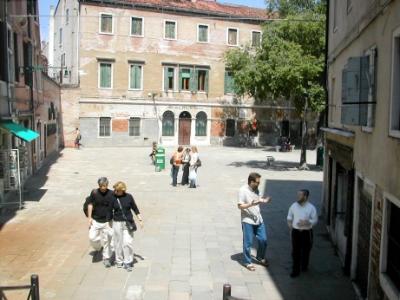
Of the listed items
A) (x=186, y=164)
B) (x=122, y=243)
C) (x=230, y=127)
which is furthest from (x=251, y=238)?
(x=230, y=127)

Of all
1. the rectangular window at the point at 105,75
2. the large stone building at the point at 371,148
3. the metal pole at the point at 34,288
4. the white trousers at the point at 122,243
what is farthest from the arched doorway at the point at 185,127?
the metal pole at the point at 34,288

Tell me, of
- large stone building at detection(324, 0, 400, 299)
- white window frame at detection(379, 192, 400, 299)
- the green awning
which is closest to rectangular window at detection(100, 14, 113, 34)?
the green awning

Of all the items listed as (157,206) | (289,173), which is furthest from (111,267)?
(289,173)

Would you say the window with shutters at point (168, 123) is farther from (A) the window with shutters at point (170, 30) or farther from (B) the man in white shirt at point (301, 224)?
(B) the man in white shirt at point (301, 224)

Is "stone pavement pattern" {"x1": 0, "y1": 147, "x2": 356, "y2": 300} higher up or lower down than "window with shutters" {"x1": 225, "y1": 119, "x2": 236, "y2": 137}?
lower down

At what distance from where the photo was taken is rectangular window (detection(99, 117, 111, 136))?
115 ft

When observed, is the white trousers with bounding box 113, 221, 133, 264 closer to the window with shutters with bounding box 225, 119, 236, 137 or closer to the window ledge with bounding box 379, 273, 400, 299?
the window ledge with bounding box 379, 273, 400, 299

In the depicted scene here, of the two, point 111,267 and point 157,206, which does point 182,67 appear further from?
point 111,267

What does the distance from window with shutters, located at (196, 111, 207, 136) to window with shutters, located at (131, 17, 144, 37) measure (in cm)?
734

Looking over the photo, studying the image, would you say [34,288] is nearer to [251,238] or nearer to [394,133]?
[251,238]

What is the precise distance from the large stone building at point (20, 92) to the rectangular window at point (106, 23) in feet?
34.8

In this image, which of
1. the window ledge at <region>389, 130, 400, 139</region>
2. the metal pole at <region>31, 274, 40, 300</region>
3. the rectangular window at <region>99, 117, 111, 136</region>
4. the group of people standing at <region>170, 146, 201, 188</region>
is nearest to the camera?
the metal pole at <region>31, 274, 40, 300</region>

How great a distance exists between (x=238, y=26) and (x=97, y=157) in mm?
16876

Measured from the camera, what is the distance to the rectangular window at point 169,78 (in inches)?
1446
